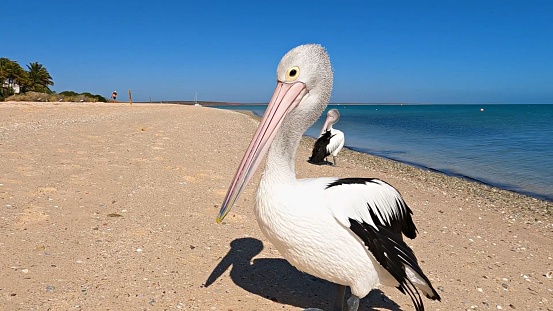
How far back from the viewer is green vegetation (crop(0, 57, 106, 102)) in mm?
37438

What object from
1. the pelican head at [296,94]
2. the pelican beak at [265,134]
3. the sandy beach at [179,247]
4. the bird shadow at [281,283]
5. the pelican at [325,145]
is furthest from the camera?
the pelican at [325,145]

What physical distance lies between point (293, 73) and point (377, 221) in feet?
3.39

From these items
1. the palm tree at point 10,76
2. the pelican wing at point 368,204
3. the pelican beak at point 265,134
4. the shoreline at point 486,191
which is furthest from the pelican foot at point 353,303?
the palm tree at point 10,76

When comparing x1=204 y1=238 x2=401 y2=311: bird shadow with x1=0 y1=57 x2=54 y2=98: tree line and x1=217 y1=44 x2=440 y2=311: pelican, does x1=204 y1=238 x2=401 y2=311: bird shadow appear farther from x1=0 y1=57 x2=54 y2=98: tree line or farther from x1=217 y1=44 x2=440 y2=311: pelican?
x1=0 y1=57 x2=54 y2=98: tree line

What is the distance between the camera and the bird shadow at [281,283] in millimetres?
3053

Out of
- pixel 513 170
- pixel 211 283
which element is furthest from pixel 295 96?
pixel 513 170

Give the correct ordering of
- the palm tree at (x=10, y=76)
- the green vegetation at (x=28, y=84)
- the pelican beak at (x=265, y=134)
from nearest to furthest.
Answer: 1. the pelican beak at (x=265, y=134)
2. the green vegetation at (x=28, y=84)
3. the palm tree at (x=10, y=76)

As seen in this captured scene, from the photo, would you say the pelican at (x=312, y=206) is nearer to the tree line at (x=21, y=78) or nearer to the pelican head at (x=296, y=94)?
the pelican head at (x=296, y=94)

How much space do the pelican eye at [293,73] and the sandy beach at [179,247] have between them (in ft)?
5.44

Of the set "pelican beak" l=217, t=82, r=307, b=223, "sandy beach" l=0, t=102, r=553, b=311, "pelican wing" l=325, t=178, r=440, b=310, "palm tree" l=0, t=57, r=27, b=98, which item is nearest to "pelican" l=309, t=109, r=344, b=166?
"sandy beach" l=0, t=102, r=553, b=311

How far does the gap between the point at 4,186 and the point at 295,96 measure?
4.28 meters

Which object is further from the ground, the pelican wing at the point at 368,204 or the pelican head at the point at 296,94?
the pelican head at the point at 296,94

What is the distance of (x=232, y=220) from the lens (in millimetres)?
4637

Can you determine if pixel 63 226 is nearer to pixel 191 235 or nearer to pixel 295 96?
pixel 191 235
